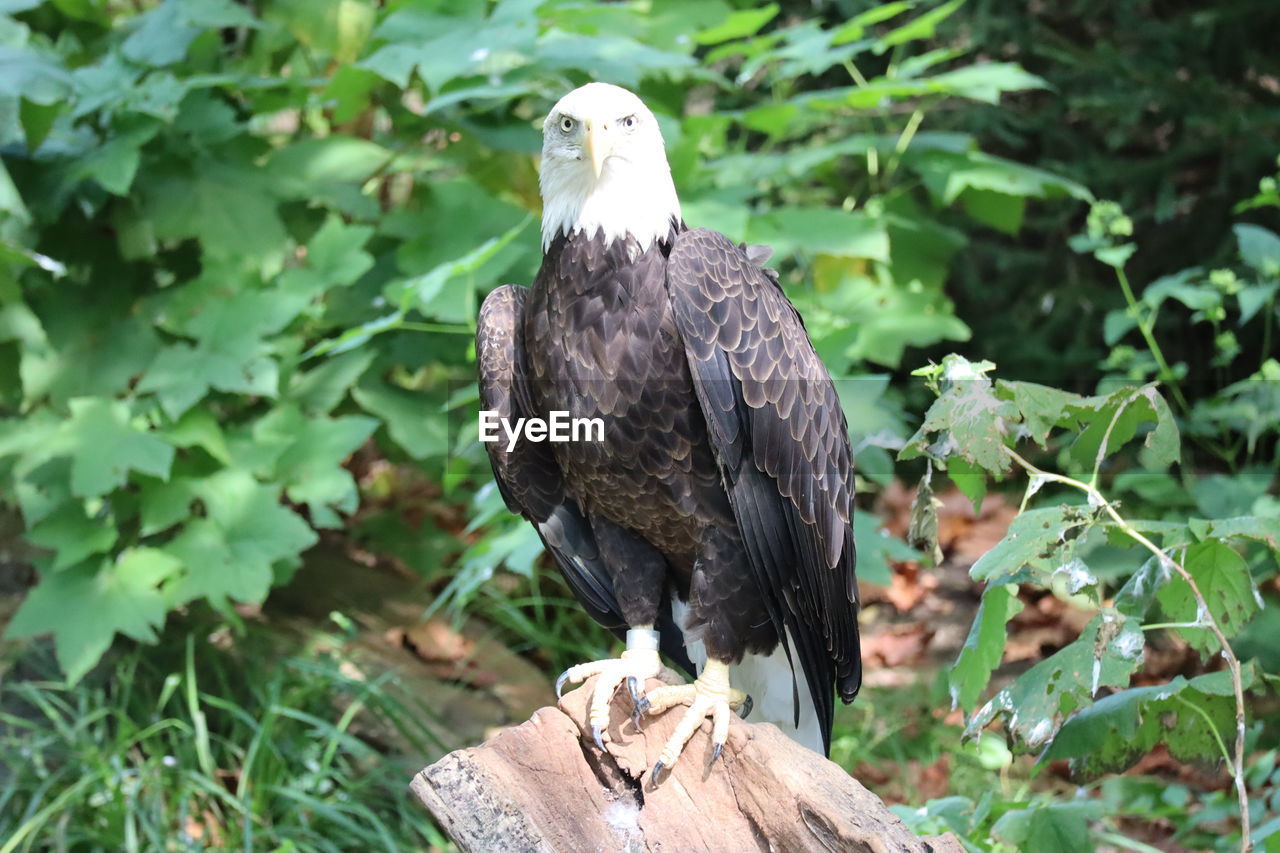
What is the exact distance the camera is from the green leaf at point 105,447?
135 inches

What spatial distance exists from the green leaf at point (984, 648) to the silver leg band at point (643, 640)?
2.19ft

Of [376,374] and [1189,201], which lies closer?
[376,374]

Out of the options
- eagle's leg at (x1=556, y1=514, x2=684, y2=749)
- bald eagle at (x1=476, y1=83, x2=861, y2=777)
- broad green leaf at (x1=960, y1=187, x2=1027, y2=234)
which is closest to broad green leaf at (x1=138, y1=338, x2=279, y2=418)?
bald eagle at (x1=476, y1=83, x2=861, y2=777)

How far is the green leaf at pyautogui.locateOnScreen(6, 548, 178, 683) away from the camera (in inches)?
140

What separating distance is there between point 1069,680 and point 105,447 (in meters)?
2.76

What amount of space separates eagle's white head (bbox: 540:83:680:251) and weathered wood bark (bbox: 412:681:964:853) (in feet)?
3.32

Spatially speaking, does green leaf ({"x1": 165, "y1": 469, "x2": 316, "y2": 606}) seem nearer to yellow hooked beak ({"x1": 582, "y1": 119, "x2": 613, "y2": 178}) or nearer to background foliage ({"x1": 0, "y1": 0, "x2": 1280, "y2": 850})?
background foliage ({"x1": 0, "y1": 0, "x2": 1280, "y2": 850})

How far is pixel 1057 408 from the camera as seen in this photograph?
2.29 meters

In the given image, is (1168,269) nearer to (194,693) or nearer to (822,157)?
(822,157)

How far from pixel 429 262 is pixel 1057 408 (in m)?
2.29

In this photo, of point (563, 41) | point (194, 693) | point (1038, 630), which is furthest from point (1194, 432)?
point (194, 693)

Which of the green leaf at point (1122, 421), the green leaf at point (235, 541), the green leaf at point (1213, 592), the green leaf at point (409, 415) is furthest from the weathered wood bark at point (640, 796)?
the green leaf at point (409, 415)

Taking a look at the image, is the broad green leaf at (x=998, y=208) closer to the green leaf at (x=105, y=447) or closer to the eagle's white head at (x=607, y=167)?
the eagle's white head at (x=607, y=167)

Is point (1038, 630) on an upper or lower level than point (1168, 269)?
lower
